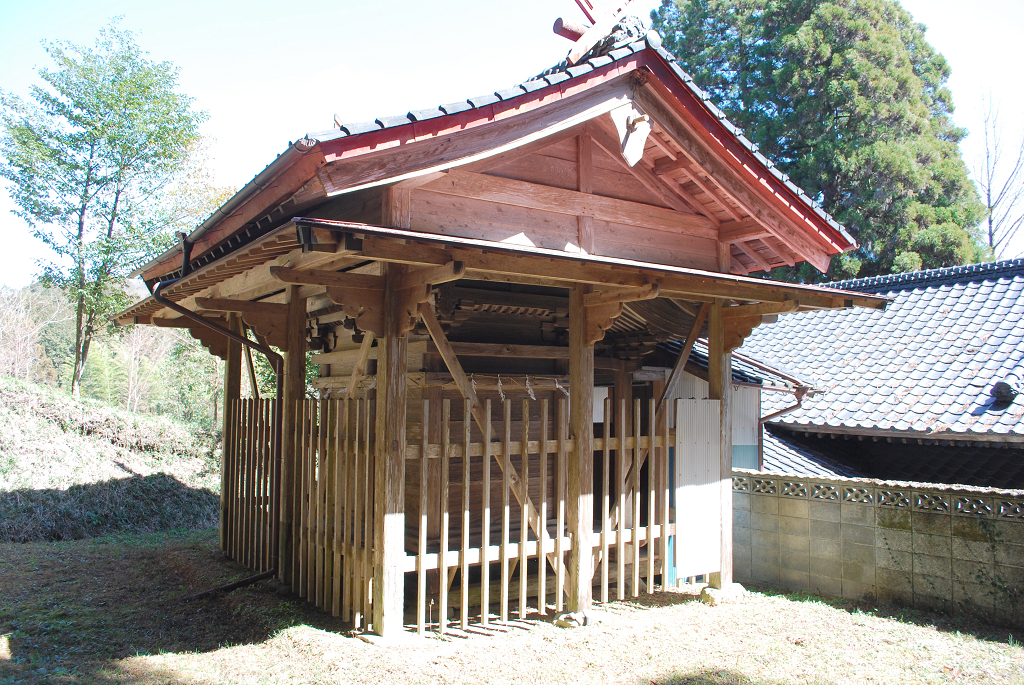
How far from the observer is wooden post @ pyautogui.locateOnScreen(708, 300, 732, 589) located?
7207 millimetres

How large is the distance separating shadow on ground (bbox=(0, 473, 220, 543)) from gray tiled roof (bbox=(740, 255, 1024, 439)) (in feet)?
33.5

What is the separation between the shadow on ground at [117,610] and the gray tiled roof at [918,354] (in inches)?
307

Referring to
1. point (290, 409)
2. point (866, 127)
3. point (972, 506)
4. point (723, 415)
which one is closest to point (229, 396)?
point (290, 409)

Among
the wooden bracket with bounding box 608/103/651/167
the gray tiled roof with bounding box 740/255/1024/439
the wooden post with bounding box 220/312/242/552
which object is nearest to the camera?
the wooden bracket with bounding box 608/103/651/167

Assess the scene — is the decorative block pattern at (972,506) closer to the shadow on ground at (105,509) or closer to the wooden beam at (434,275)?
the wooden beam at (434,275)

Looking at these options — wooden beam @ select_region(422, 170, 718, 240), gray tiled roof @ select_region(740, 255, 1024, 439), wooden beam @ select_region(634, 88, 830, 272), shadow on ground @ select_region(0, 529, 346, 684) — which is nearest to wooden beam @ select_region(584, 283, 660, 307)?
wooden beam @ select_region(422, 170, 718, 240)

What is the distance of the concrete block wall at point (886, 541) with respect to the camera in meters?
6.10

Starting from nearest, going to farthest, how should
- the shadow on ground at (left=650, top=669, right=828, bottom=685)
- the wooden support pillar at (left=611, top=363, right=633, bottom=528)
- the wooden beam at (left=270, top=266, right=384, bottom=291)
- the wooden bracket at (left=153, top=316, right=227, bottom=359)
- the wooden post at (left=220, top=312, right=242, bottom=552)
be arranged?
the shadow on ground at (left=650, top=669, right=828, bottom=685) → the wooden beam at (left=270, top=266, right=384, bottom=291) → the wooden support pillar at (left=611, top=363, right=633, bottom=528) → the wooden post at (left=220, top=312, right=242, bottom=552) → the wooden bracket at (left=153, top=316, right=227, bottom=359)

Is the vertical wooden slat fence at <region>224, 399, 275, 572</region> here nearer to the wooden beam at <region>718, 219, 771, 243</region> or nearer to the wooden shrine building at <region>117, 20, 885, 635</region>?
the wooden shrine building at <region>117, 20, 885, 635</region>

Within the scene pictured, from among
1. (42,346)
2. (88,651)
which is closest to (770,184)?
(88,651)

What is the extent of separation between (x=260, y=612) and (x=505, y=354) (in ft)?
11.4

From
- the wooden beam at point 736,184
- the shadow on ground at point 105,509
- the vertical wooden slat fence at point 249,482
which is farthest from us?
the shadow on ground at point 105,509

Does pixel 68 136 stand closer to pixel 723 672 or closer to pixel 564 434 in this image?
pixel 564 434

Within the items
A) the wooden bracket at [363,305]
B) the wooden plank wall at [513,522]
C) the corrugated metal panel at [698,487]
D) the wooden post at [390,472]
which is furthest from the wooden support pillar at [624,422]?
the wooden bracket at [363,305]
